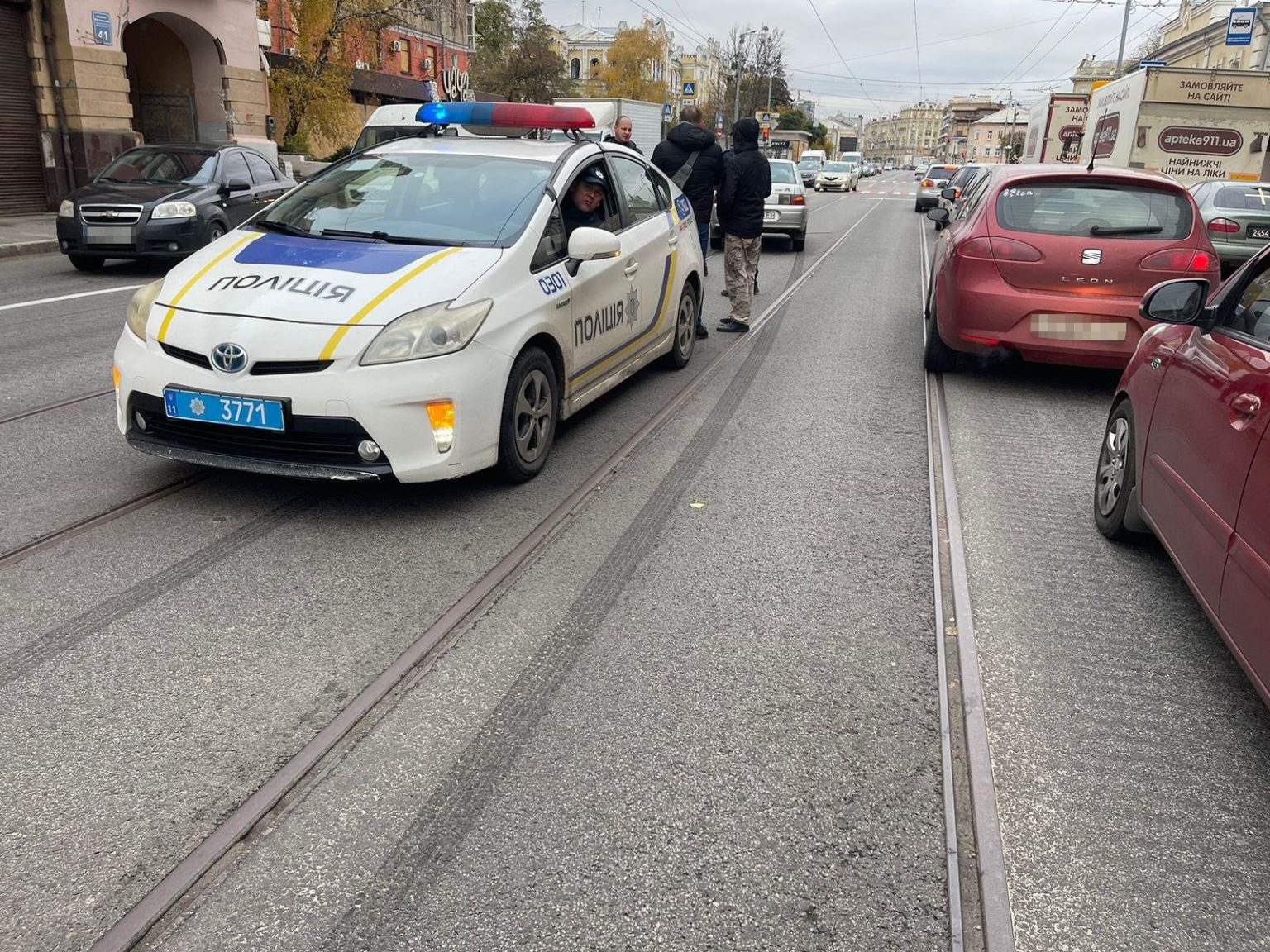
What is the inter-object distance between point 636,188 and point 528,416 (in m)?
2.46

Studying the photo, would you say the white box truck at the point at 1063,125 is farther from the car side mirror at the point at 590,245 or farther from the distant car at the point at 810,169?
the car side mirror at the point at 590,245

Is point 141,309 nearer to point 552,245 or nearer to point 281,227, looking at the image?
point 281,227

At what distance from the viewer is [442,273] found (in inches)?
188

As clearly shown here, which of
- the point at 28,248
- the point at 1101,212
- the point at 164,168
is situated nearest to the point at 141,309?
the point at 1101,212

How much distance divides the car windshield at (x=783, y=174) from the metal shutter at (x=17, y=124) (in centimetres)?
1387

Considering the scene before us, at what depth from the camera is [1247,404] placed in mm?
3170

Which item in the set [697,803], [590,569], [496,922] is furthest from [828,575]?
[496,922]

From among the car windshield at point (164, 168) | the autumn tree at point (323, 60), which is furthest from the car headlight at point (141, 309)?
the autumn tree at point (323, 60)

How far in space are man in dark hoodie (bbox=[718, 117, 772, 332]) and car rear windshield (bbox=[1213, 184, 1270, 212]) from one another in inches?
460

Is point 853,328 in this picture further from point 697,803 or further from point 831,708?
point 697,803

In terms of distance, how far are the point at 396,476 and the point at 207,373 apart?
2.96 feet

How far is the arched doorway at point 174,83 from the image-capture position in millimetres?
24266

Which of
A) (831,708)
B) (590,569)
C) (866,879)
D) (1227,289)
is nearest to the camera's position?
(866,879)

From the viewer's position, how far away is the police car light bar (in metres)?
6.41
